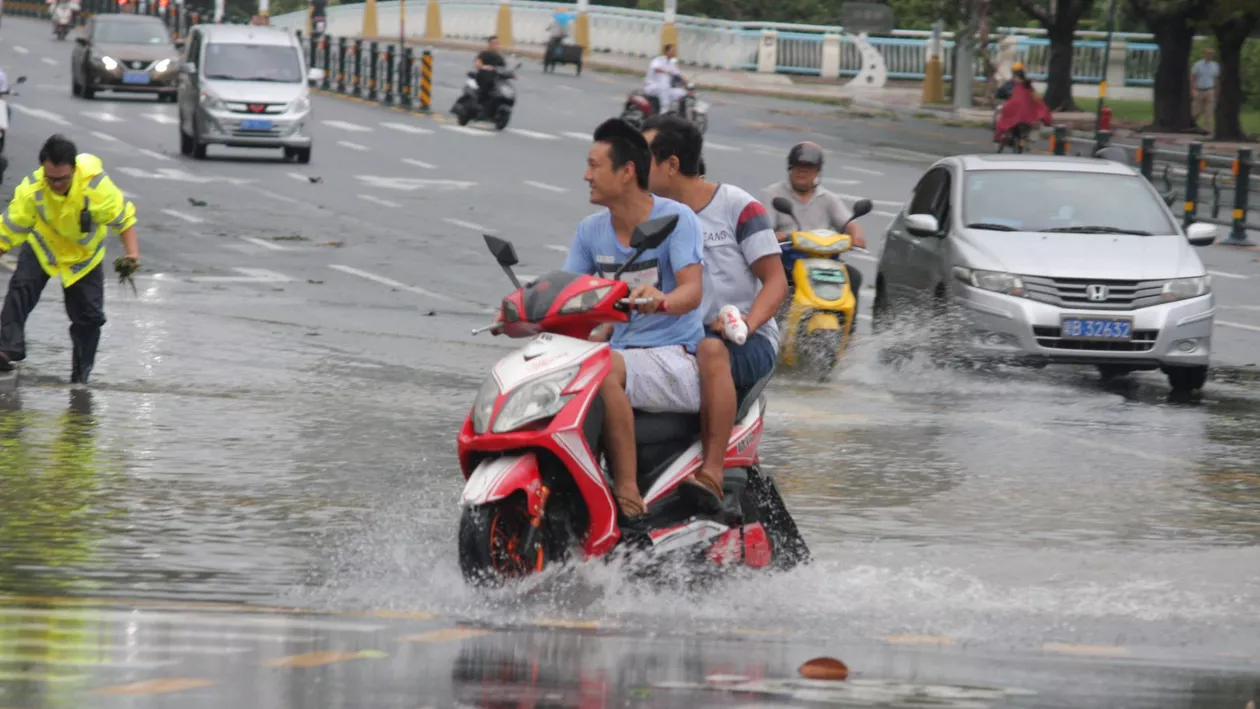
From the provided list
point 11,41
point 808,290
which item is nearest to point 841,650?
point 808,290

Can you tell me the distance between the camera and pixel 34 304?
41.3ft

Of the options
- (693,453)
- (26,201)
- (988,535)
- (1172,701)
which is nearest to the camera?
(1172,701)

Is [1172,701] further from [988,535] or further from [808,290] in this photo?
[808,290]

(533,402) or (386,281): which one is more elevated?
(533,402)

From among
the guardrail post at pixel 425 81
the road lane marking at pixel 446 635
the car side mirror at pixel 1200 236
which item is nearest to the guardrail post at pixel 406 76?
the guardrail post at pixel 425 81

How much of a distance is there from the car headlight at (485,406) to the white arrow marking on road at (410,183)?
22.5m

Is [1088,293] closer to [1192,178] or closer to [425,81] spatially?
[1192,178]

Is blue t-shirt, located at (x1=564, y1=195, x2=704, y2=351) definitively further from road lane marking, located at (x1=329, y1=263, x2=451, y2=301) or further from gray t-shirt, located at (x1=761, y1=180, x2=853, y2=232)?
road lane marking, located at (x1=329, y1=263, x2=451, y2=301)

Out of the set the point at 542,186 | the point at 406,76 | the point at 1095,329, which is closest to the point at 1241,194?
the point at 542,186

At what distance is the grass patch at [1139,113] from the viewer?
156ft

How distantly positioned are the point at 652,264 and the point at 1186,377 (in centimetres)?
807

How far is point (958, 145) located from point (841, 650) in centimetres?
3531

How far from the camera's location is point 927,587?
7.66 m

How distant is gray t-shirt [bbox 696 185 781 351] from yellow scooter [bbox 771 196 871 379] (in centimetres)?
598
